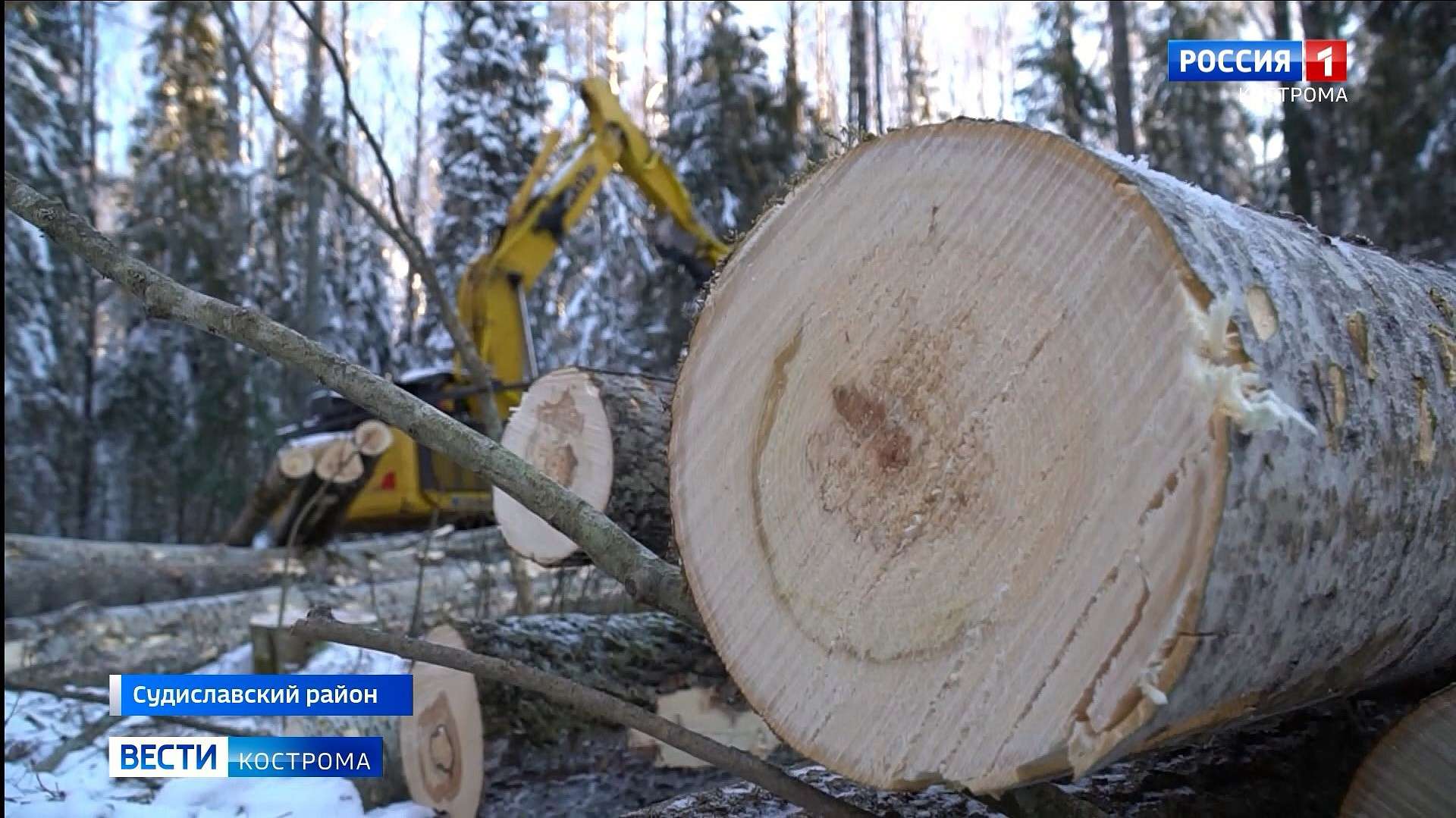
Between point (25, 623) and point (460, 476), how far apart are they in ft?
9.12

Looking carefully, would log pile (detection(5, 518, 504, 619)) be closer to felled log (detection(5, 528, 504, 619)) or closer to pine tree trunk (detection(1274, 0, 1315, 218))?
felled log (detection(5, 528, 504, 619))

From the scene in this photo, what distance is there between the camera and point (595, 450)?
276 centimetres

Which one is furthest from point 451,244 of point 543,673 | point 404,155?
point 543,673

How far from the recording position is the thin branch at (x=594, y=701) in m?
1.50

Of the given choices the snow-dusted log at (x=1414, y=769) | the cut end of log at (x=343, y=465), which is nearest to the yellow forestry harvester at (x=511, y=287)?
the cut end of log at (x=343, y=465)

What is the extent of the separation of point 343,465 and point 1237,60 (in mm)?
4894

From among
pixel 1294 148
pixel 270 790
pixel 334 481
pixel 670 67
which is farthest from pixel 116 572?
pixel 670 67

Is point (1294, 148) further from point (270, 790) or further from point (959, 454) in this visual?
point (959, 454)

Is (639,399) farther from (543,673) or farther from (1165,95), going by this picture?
(1165,95)

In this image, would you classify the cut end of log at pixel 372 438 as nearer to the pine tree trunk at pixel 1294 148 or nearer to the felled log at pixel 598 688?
the felled log at pixel 598 688

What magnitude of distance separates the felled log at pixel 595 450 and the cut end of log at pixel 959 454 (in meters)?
1.26

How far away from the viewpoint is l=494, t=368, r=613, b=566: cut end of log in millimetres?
2744
